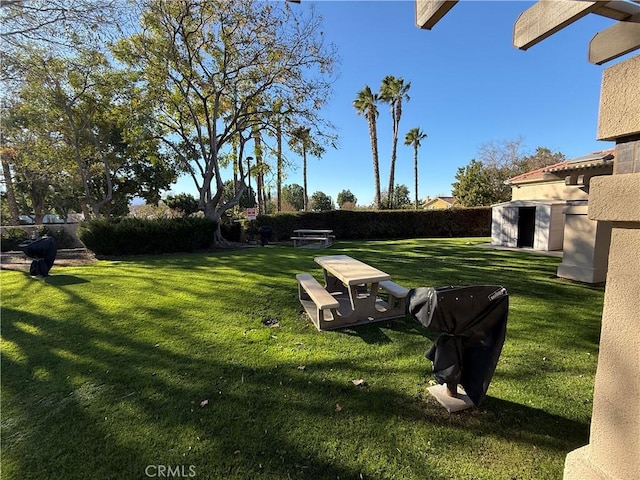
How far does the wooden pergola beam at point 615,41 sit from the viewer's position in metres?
1.47

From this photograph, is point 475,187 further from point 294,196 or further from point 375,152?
point 294,196

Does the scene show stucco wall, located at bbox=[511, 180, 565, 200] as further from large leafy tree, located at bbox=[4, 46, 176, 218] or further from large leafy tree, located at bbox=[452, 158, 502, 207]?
large leafy tree, located at bbox=[4, 46, 176, 218]

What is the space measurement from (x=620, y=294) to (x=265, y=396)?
2.59m

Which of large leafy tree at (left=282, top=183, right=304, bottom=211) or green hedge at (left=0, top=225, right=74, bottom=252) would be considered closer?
green hedge at (left=0, top=225, right=74, bottom=252)

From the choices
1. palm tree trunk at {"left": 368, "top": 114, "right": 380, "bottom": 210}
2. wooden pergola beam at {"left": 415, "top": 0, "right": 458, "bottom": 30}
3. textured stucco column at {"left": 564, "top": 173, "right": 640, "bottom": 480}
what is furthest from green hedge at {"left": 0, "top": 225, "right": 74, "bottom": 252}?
palm tree trunk at {"left": 368, "top": 114, "right": 380, "bottom": 210}

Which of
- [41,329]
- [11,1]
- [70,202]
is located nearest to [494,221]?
[41,329]

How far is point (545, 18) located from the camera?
1302 mm

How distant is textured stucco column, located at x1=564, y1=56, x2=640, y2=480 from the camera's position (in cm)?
137

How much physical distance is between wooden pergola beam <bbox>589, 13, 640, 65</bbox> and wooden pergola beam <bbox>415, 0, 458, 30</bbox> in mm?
915

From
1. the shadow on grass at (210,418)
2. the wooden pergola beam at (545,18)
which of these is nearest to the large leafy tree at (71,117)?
the shadow on grass at (210,418)

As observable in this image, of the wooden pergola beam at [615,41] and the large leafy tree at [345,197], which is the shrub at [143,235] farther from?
the large leafy tree at [345,197]

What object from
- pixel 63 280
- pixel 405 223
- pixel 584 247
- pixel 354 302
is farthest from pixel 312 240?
pixel 354 302
